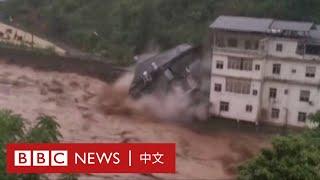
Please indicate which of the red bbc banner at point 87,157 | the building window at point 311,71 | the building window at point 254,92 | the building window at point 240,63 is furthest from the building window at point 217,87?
the red bbc banner at point 87,157

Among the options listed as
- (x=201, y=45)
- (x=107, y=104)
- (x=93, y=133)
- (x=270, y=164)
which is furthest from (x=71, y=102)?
(x=270, y=164)

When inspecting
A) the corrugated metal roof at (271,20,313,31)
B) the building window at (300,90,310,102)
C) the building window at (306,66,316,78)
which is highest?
the corrugated metal roof at (271,20,313,31)

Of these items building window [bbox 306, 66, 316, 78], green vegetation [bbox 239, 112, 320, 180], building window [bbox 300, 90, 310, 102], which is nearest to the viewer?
green vegetation [bbox 239, 112, 320, 180]

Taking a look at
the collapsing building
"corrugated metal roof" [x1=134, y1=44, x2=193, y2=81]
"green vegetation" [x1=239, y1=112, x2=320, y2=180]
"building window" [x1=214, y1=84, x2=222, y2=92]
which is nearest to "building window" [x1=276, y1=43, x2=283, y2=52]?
"building window" [x1=214, y1=84, x2=222, y2=92]

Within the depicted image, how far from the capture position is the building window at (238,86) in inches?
1347

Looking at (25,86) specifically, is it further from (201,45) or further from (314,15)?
(314,15)

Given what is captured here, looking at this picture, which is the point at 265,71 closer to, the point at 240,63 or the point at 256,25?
the point at 240,63

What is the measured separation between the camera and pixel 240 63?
34156mm

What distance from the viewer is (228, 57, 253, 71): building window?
3403 centimetres

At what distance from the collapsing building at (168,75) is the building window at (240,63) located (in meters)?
3.74

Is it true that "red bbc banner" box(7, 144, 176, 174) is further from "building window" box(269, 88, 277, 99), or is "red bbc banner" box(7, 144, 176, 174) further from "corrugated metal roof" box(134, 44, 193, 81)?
"corrugated metal roof" box(134, 44, 193, 81)

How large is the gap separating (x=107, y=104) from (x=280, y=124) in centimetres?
1106

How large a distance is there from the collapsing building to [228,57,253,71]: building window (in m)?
3.74

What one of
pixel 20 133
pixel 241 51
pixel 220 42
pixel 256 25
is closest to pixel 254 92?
pixel 241 51
